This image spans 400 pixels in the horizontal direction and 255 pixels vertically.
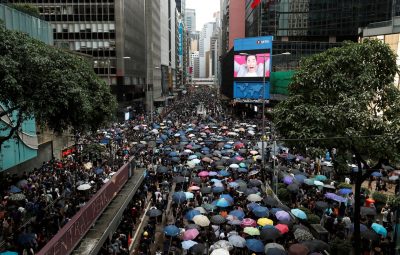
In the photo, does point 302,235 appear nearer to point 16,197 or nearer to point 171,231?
point 171,231

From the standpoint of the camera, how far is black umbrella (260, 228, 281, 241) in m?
14.6

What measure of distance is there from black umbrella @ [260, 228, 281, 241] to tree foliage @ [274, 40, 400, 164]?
3406 mm

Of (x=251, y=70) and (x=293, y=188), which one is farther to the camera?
(x=251, y=70)

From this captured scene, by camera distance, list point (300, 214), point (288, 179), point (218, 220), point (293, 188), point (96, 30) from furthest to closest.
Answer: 1. point (96, 30)
2. point (288, 179)
3. point (293, 188)
4. point (300, 214)
5. point (218, 220)

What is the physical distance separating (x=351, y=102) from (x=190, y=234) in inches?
306

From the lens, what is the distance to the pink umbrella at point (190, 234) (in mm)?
14734

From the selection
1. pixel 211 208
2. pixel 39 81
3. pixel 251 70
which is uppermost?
pixel 251 70

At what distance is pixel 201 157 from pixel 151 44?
236 feet

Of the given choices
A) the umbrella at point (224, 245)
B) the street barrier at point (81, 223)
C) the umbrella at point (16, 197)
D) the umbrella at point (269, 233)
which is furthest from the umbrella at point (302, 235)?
the umbrella at point (16, 197)

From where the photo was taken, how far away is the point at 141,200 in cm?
2136

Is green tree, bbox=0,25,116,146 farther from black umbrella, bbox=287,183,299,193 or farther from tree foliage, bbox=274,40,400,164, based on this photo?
black umbrella, bbox=287,183,299,193

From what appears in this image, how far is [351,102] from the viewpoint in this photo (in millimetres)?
13836

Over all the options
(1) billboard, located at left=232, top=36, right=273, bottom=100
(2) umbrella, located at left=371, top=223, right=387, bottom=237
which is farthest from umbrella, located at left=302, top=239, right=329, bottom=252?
(1) billboard, located at left=232, top=36, right=273, bottom=100

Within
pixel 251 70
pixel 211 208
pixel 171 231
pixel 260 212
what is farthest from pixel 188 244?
pixel 251 70
